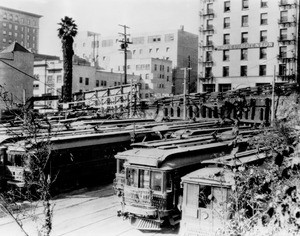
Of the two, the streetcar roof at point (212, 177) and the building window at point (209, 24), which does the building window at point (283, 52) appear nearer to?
the building window at point (209, 24)

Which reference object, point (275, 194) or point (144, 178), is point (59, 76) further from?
point (275, 194)

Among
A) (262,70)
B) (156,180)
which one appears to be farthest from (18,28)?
(156,180)

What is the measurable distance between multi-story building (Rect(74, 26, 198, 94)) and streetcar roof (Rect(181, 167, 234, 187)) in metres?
65.1

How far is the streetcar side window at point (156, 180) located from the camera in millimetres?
14195

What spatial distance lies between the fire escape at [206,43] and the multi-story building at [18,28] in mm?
60254

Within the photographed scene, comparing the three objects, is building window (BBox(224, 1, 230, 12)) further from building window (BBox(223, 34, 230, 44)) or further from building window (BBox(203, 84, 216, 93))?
building window (BBox(203, 84, 216, 93))

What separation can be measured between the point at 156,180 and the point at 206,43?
5050 cm

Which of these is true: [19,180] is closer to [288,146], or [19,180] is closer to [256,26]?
[288,146]

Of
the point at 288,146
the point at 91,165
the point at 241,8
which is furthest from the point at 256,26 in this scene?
the point at 288,146

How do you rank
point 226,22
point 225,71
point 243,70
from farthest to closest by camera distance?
1. point 225,71
2. point 226,22
3. point 243,70

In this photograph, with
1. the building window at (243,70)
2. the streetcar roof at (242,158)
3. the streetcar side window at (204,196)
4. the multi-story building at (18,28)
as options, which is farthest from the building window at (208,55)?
the multi-story building at (18,28)

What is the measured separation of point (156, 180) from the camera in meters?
14.3

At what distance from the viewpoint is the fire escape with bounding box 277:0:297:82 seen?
5253 centimetres

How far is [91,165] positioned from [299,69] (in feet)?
136
